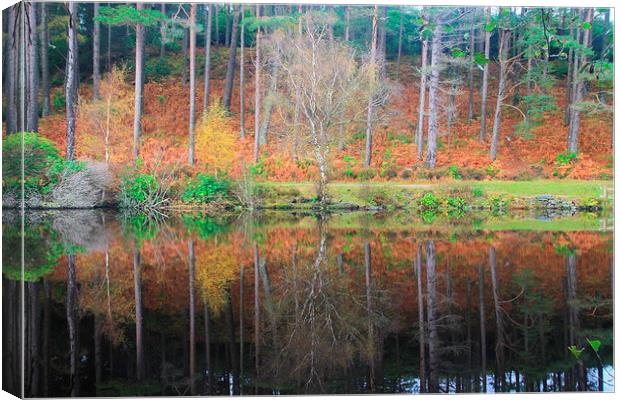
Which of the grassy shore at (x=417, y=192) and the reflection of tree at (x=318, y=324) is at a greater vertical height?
the grassy shore at (x=417, y=192)

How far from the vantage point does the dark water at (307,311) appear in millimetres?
4625

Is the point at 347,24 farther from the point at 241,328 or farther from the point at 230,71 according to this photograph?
the point at 241,328

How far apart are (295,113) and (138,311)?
640cm

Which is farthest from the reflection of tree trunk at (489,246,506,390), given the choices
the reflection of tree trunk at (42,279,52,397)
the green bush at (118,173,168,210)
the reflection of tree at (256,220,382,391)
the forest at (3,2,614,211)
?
the green bush at (118,173,168,210)

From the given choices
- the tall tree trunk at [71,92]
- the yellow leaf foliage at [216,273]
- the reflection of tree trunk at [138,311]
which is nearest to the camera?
the reflection of tree trunk at [138,311]

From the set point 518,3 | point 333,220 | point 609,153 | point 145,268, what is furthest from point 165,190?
point 518,3

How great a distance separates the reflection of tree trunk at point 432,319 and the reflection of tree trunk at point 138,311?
72.9 inches

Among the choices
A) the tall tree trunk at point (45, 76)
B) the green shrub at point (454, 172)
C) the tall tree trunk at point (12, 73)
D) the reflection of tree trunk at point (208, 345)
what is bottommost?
the reflection of tree trunk at point (208, 345)

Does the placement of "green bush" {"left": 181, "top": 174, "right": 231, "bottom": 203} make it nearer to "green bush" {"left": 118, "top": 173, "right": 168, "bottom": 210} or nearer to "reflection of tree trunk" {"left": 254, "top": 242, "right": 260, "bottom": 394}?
"green bush" {"left": 118, "top": 173, "right": 168, "bottom": 210}

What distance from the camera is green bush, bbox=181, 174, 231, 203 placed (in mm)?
11508

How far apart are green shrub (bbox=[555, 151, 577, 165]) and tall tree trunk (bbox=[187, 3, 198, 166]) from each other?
5.61m

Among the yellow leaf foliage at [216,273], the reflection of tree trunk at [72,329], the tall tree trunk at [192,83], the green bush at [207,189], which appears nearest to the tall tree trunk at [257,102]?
the green bush at [207,189]

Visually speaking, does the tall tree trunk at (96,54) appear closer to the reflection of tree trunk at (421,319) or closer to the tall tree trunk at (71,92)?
the tall tree trunk at (71,92)

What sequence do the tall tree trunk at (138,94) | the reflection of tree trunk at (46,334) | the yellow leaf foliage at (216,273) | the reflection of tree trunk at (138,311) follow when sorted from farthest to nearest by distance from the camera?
1. the tall tree trunk at (138,94)
2. the yellow leaf foliage at (216,273)
3. the reflection of tree trunk at (138,311)
4. the reflection of tree trunk at (46,334)
